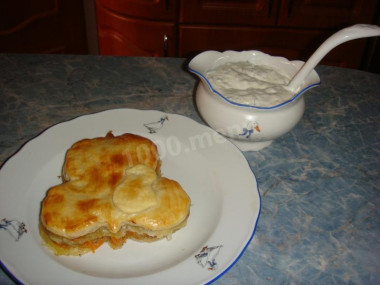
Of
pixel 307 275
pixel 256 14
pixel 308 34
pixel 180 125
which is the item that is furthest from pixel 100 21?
pixel 307 275

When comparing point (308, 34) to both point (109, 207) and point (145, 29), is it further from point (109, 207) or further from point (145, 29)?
point (109, 207)

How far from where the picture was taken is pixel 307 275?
0.89 m

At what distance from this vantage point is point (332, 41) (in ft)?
3.60

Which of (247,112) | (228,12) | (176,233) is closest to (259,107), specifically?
(247,112)

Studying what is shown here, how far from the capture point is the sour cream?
1.09 meters

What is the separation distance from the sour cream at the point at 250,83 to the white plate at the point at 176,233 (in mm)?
161

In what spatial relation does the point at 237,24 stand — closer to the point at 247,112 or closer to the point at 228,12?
the point at 228,12

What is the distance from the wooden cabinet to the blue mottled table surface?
0.90m

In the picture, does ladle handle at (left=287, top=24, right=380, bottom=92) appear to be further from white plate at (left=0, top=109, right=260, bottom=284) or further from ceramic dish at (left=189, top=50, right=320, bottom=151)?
white plate at (left=0, top=109, right=260, bottom=284)

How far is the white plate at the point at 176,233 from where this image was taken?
0.81 metres

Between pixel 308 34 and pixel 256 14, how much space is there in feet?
1.38

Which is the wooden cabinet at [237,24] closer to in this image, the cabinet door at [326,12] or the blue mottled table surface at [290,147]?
the cabinet door at [326,12]

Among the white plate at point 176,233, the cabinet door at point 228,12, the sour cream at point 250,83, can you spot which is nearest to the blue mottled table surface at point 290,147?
the white plate at point 176,233

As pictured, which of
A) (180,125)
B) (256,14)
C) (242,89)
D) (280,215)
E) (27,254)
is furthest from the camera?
(256,14)
